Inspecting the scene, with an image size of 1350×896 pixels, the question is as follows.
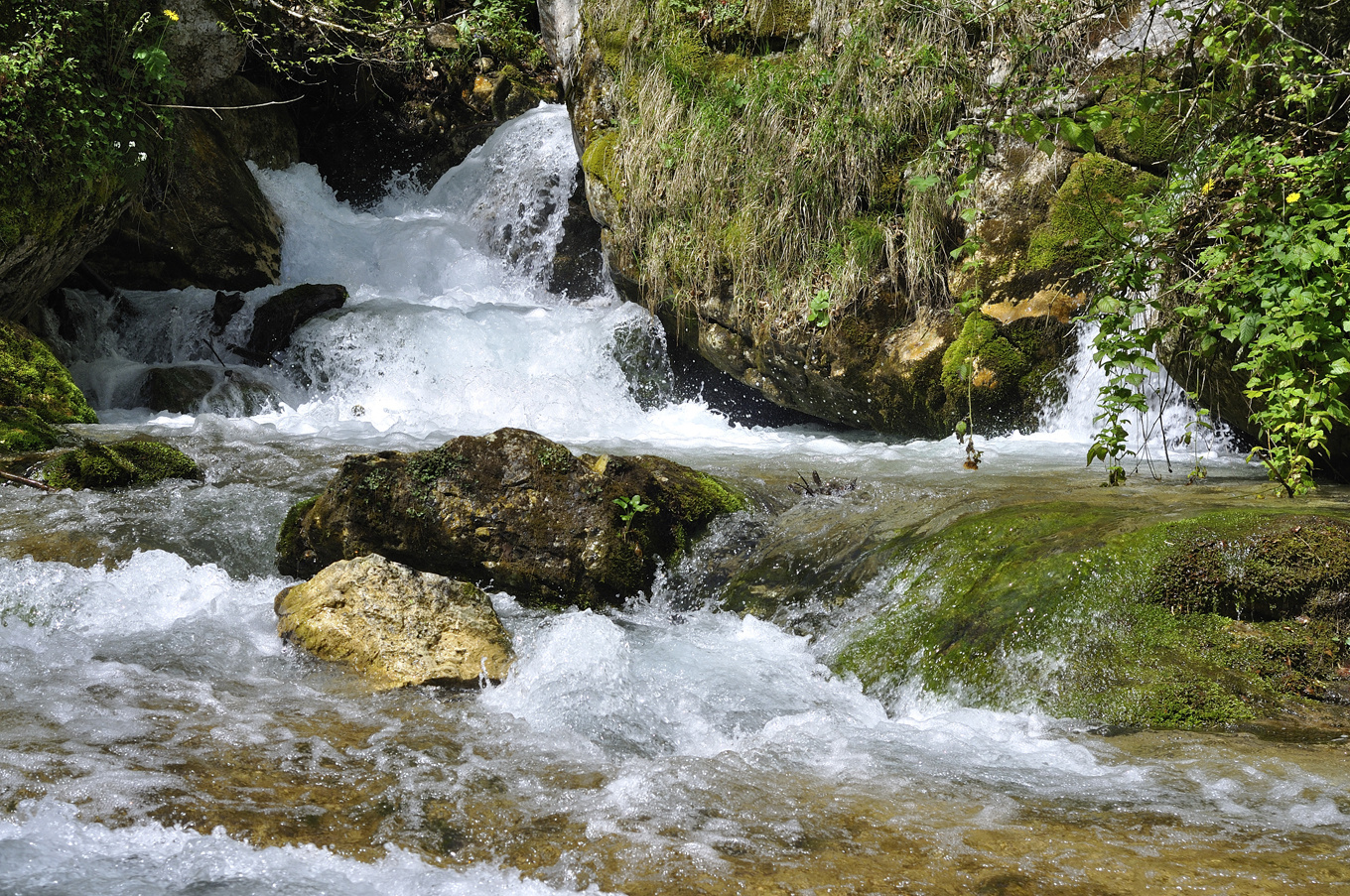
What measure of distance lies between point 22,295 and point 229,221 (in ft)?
11.0

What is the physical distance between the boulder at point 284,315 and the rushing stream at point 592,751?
3.58 meters

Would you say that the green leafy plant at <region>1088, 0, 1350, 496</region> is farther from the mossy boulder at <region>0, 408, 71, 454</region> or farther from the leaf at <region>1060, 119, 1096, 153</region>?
the mossy boulder at <region>0, 408, 71, 454</region>

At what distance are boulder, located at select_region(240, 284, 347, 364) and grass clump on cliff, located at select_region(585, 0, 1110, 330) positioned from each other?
12.9 ft

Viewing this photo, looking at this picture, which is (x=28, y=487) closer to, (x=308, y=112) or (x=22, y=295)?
(x=22, y=295)

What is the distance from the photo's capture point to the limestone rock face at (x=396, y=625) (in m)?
3.62

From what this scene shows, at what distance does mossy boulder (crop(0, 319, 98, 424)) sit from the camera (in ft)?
23.4

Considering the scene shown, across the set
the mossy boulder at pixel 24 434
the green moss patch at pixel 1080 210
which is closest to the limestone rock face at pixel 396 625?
the mossy boulder at pixel 24 434

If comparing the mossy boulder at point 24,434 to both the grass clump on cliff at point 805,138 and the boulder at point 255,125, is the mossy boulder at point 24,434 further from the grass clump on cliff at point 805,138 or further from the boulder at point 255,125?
the boulder at point 255,125

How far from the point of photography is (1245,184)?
433 centimetres

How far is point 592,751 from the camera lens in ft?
9.64

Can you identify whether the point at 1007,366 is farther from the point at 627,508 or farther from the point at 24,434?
the point at 24,434

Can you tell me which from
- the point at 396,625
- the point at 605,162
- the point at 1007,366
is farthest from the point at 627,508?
the point at 605,162

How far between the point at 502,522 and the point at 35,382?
16.9 feet

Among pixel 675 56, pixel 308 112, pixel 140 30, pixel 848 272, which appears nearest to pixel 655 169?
pixel 675 56
